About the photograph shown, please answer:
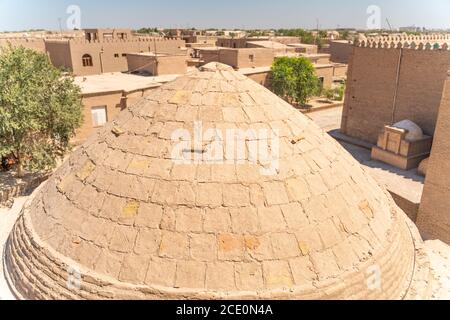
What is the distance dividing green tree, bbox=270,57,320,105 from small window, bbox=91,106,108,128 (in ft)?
47.2

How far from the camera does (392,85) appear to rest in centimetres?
2084

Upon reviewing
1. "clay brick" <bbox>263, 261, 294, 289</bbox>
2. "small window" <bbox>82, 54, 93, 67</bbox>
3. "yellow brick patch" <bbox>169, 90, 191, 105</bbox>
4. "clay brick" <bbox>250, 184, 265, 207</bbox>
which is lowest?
"clay brick" <bbox>263, 261, 294, 289</bbox>

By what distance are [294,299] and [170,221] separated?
7.32ft

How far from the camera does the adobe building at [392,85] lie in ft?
62.3

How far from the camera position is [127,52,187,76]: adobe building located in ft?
91.9

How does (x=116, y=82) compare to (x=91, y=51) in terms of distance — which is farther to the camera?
(x=91, y=51)

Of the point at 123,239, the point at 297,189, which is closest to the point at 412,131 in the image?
the point at 297,189

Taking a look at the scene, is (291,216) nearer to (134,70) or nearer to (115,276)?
(115,276)

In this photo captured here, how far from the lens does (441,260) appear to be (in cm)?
793

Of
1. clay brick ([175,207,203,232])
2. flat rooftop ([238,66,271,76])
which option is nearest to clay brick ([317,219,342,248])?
clay brick ([175,207,203,232])

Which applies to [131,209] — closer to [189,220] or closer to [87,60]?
A: [189,220]

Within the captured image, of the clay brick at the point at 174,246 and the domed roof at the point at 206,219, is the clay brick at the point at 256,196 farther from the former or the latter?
the clay brick at the point at 174,246

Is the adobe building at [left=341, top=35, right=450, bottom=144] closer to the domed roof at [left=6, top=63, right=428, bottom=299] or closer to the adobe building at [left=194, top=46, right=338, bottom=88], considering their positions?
the adobe building at [left=194, top=46, right=338, bottom=88]

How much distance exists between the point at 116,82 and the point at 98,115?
5.04m
